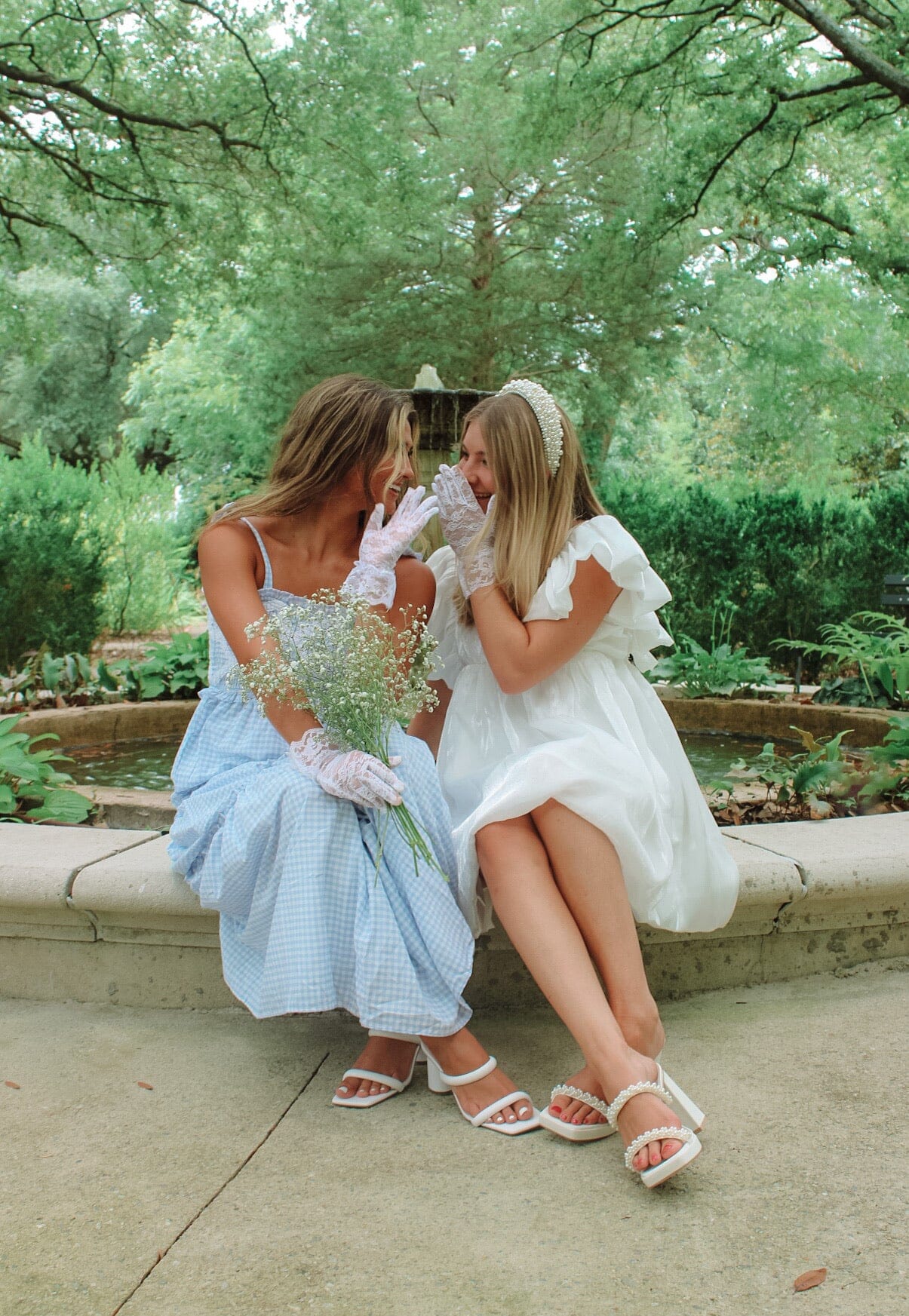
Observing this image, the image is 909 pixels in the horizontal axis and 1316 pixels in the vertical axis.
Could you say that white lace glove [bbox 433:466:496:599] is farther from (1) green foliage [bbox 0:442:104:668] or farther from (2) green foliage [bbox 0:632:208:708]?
(1) green foliage [bbox 0:442:104:668]

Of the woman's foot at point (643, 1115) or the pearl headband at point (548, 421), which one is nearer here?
the woman's foot at point (643, 1115)

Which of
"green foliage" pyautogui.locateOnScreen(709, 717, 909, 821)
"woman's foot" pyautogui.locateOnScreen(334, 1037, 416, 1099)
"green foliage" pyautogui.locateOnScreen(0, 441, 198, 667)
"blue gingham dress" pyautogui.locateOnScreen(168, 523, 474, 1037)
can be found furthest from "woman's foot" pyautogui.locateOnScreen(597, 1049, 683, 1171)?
"green foliage" pyautogui.locateOnScreen(0, 441, 198, 667)

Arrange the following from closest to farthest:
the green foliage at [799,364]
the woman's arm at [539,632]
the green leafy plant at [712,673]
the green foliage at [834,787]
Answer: the woman's arm at [539,632]
the green foliage at [834,787]
the green leafy plant at [712,673]
the green foliage at [799,364]

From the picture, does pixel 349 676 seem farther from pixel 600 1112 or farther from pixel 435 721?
pixel 600 1112

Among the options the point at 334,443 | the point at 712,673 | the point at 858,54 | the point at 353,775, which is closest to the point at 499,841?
the point at 353,775

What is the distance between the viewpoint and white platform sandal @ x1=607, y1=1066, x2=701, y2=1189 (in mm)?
1756

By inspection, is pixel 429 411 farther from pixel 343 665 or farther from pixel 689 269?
pixel 689 269

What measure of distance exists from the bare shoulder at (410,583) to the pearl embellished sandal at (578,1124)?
1138 mm

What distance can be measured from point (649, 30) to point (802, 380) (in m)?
7.89

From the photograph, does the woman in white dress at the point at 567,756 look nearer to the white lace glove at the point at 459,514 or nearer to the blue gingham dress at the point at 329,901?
the white lace glove at the point at 459,514

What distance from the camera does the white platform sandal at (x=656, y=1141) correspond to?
176 cm

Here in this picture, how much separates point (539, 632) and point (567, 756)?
304mm

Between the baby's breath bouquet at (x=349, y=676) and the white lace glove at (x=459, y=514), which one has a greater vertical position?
the white lace glove at (x=459, y=514)

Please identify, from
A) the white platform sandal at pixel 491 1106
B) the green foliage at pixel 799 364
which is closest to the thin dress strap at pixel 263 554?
the white platform sandal at pixel 491 1106
